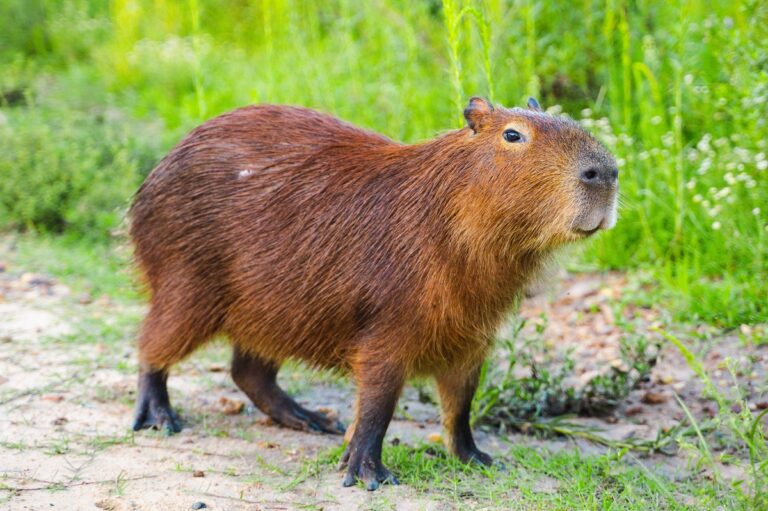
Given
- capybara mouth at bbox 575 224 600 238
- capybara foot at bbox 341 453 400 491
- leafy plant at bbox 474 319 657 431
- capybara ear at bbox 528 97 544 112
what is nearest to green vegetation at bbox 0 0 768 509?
leafy plant at bbox 474 319 657 431

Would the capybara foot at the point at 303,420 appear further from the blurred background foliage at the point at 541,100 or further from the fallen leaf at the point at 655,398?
the fallen leaf at the point at 655,398

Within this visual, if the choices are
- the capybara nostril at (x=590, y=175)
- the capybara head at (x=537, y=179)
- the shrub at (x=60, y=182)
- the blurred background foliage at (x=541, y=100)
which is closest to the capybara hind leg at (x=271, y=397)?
the blurred background foliage at (x=541, y=100)

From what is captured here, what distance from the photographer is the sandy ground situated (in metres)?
3.45

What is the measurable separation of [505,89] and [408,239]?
11.2 feet

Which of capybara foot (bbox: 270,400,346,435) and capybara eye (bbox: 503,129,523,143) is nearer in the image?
capybara eye (bbox: 503,129,523,143)

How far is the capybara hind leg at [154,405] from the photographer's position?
423 cm

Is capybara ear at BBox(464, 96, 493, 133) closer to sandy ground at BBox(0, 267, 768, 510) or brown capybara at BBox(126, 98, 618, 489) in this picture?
brown capybara at BBox(126, 98, 618, 489)

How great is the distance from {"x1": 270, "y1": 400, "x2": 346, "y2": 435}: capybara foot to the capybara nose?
1.77 m

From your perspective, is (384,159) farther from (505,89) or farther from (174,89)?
(174,89)

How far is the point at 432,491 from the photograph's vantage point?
3.62 m

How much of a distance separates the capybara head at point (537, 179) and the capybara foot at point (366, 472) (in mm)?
950

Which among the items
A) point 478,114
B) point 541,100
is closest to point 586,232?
point 478,114

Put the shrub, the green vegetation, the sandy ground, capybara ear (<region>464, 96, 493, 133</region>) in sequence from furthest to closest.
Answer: the shrub
the green vegetation
capybara ear (<region>464, 96, 493, 133</region>)
the sandy ground

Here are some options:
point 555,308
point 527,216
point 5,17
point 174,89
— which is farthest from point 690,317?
point 5,17
